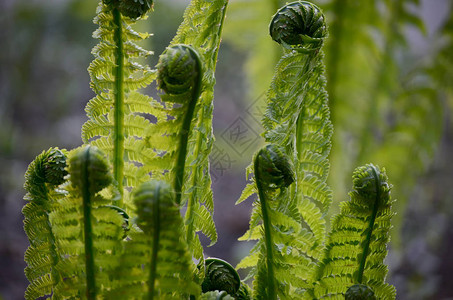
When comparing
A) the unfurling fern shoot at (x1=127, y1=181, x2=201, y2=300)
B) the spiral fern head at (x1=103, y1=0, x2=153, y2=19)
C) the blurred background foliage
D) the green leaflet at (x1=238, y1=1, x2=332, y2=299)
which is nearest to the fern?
the blurred background foliage

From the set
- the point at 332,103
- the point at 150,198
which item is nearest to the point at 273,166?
the point at 150,198

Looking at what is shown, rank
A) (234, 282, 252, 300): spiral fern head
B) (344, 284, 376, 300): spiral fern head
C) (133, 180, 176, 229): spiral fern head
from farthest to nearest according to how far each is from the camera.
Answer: (234, 282, 252, 300): spiral fern head → (344, 284, 376, 300): spiral fern head → (133, 180, 176, 229): spiral fern head

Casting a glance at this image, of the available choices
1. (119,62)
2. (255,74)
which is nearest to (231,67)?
(255,74)

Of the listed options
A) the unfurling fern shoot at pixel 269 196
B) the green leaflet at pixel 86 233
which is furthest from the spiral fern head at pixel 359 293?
the green leaflet at pixel 86 233

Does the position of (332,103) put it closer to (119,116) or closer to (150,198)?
(119,116)

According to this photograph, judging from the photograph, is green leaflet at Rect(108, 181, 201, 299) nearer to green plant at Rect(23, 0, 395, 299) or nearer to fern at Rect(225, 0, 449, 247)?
green plant at Rect(23, 0, 395, 299)

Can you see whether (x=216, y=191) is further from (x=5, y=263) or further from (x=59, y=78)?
(x=59, y=78)

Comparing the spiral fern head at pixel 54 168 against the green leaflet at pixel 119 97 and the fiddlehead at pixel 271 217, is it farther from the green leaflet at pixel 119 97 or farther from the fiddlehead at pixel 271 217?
the fiddlehead at pixel 271 217
